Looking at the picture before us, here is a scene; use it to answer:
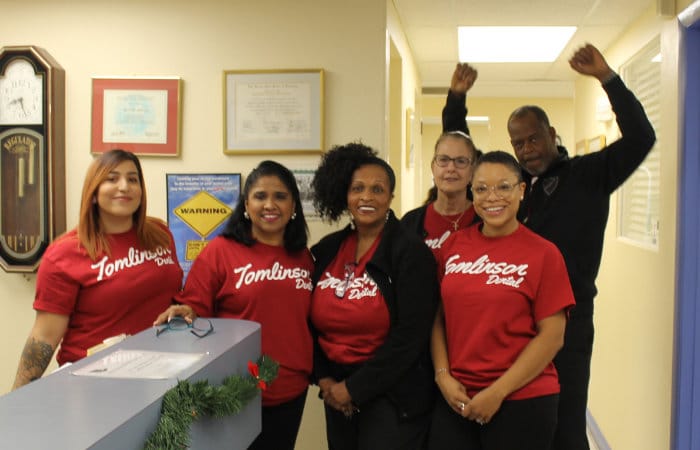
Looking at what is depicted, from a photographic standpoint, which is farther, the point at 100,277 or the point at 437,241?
the point at 437,241

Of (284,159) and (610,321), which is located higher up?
(284,159)

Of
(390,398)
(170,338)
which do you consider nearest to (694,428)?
(390,398)

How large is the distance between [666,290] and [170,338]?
216cm

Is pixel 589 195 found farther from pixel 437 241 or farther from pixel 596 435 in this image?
pixel 596 435

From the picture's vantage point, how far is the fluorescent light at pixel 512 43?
11.7 ft

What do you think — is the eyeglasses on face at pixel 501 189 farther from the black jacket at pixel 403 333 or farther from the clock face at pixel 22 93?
the clock face at pixel 22 93

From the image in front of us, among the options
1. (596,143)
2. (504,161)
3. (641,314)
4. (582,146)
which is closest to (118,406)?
(504,161)

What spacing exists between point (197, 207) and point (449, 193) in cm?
128

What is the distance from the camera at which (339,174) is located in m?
1.80

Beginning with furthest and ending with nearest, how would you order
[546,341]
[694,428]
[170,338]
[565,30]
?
[565,30], [694,428], [546,341], [170,338]

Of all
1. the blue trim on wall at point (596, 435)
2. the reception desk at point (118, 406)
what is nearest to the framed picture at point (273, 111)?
the reception desk at point (118, 406)

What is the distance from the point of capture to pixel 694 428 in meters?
2.29

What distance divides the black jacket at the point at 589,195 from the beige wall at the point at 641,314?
2.11 feet

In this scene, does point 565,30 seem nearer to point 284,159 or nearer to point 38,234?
point 284,159
